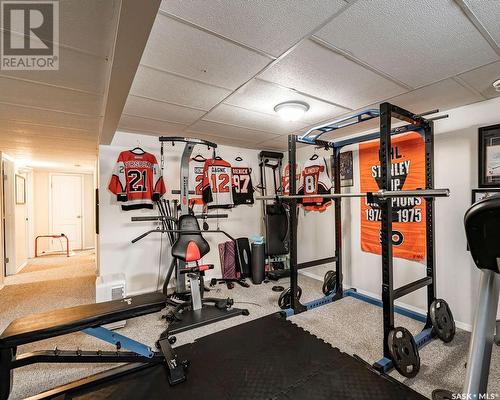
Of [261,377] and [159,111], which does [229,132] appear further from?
[261,377]

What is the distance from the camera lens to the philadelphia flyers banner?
2.67m

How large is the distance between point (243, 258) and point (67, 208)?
5.94m

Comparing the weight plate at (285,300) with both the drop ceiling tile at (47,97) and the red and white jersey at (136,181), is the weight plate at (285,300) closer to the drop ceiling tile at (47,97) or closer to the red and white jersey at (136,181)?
the red and white jersey at (136,181)

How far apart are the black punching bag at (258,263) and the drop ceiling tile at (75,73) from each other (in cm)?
288

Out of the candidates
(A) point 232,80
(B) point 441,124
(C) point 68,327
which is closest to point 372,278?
(B) point 441,124

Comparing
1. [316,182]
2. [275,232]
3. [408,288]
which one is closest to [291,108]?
[316,182]

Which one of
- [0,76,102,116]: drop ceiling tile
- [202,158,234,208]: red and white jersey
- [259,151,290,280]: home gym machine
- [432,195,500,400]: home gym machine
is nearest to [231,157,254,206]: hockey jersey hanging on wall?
[202,158,234,208]: red and white jersey

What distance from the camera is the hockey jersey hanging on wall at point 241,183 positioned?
4129mm

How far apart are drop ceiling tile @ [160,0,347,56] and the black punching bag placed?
3012mm

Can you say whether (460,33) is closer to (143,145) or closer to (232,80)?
(232,80)

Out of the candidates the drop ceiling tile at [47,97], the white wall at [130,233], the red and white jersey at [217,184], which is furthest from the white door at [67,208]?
the drop ceiling tile at [47,97]

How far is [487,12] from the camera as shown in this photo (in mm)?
1200

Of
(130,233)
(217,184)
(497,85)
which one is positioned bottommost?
(130,233)

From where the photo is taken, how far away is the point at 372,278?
3.22 metres
